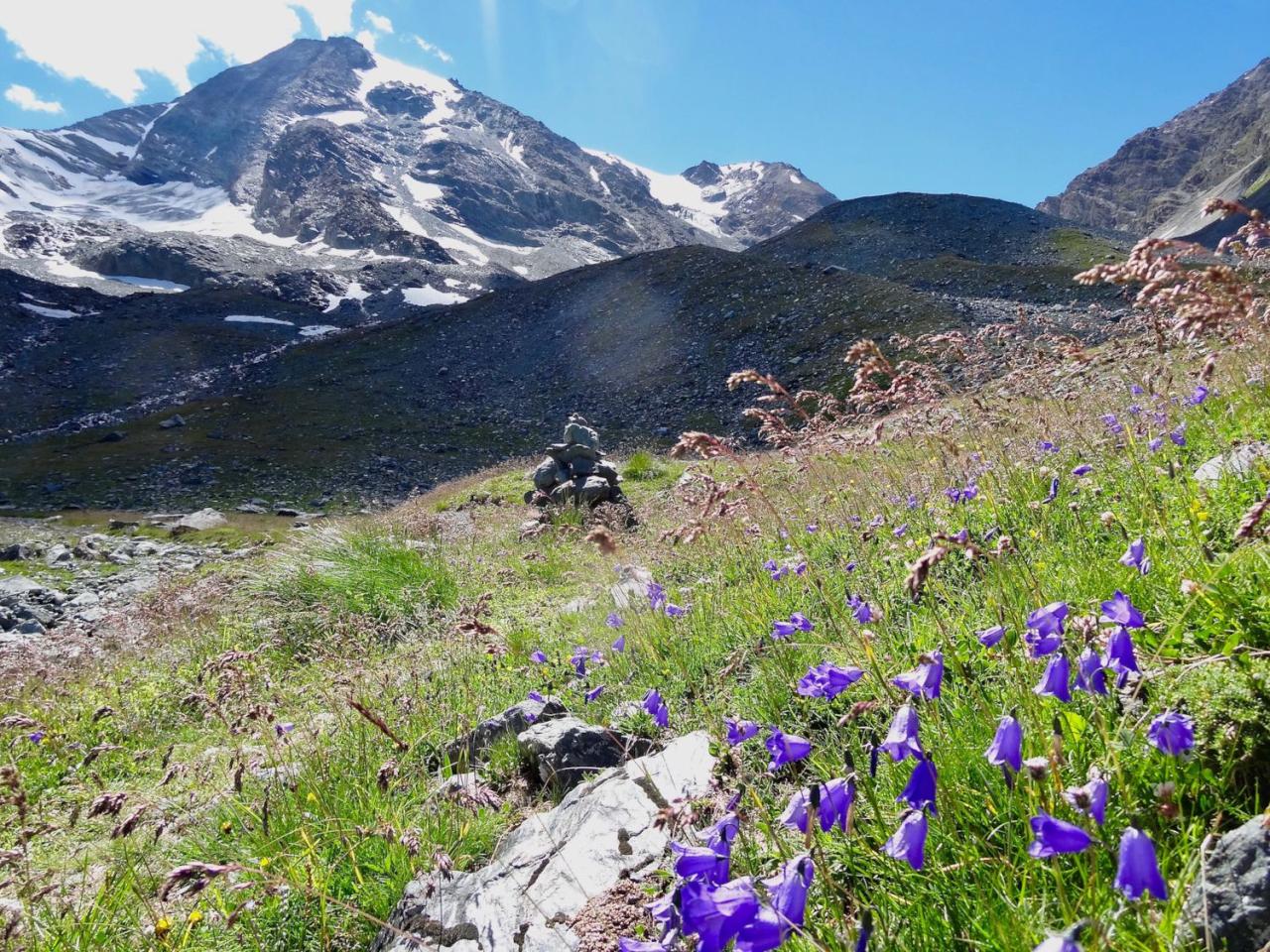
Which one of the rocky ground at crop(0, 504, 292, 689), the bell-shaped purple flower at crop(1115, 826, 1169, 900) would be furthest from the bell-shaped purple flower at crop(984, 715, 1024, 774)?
the rocky ground at crop(0, 504, 292, 689)

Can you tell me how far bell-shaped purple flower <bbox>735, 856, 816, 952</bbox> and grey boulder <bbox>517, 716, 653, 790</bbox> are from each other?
2.29m

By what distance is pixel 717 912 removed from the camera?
110 cm

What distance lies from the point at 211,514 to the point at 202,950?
70.9 feet

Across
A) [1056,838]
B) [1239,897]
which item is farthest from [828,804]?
[1239,897]

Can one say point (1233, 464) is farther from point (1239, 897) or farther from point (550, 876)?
point (550, 876)

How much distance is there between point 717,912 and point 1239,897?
3.40 ft

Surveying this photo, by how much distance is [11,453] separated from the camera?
33281 millimetres

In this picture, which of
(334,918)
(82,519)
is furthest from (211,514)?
(334,918)

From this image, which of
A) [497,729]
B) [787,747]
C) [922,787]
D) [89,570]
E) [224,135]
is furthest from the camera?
[224,135]

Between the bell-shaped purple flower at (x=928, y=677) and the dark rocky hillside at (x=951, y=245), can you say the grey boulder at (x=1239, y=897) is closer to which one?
the bell-shaped purple flower at (x=928, y=677)

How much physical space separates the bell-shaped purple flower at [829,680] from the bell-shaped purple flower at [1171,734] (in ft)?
1.93

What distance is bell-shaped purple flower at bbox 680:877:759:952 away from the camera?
1094 millimetres

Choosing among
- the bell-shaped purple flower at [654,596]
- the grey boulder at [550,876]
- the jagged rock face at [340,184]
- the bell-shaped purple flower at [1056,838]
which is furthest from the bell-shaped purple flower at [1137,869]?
the jagged rock face at [340,184]

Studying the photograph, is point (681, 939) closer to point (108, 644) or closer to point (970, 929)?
point (970, 929)
